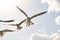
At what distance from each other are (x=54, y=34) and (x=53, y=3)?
581 mm

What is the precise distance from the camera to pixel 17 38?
3219 mm

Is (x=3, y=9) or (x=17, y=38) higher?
(x=3, y=9)

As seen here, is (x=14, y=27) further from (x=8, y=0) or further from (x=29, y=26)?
(x=8, y=0)

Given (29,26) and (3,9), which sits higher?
(3,9)

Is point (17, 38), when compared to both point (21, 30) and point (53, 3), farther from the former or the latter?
point (53, 3)

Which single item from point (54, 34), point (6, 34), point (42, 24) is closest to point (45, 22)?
point (42, 24)

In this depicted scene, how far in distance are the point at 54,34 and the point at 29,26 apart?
50 cm

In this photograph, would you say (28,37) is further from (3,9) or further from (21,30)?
(3,9)

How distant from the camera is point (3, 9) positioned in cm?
318

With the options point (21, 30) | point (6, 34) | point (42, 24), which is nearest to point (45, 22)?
point (42, 24)

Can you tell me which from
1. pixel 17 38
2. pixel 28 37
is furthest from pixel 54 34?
pixel 17 38

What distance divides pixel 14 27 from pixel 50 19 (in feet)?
2.33

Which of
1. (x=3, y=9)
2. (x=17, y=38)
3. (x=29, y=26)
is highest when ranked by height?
(x=3, y=9)

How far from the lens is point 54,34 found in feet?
10.5
